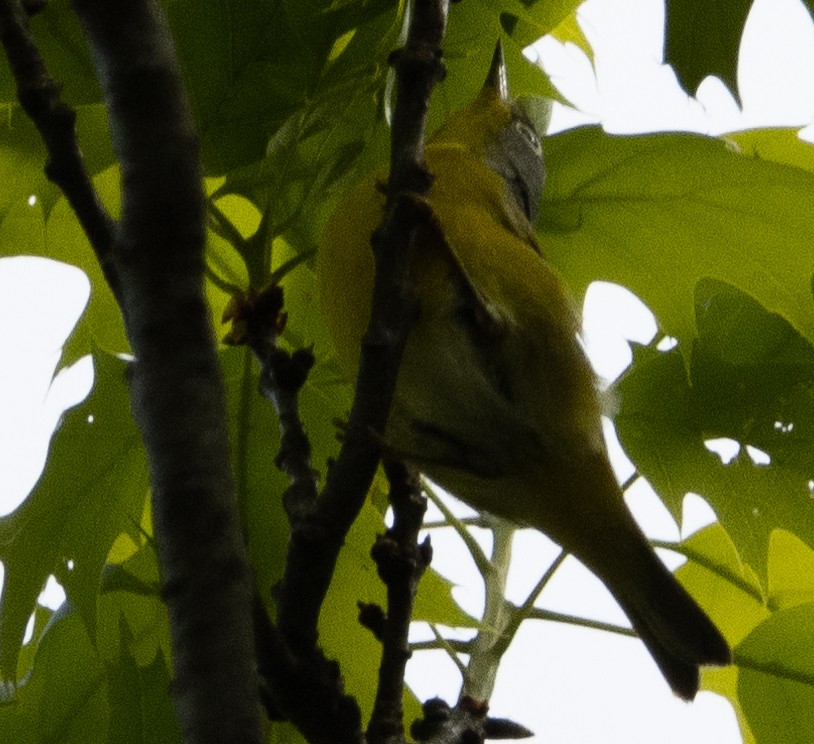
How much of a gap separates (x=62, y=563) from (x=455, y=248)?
780mm

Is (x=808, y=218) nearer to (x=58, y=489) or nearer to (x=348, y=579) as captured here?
(x=348, y=579)

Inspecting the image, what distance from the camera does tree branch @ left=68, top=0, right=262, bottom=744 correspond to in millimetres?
1013

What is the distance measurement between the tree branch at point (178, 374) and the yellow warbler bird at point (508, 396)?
A: 2.32ft

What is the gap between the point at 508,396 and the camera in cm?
197

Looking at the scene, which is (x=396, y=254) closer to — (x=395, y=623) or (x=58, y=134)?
(x=58, y=134)

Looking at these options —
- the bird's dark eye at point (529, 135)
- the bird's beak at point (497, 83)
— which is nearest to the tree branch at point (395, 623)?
the bird's dark eye at point (529, 135)

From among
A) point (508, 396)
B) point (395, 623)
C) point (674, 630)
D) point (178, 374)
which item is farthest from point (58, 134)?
point (674, 630)

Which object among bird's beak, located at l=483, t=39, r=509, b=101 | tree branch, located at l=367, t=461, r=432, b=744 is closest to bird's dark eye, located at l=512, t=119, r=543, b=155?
bird's beak, located at l=483, t=39, r=509, b=101

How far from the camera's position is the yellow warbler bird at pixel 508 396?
6.21ft

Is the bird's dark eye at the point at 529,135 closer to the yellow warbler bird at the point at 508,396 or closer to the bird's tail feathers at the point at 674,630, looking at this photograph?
the yellow warbler bird at the point at 508,396

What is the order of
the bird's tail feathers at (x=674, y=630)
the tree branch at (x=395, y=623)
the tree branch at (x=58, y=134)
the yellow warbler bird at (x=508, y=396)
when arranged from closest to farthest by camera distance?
the tree branch at (x=58, y=134) < the tree branch at (x=395, y=623) < the yellow warbler bird at (x=508, y=396) < the bird's tail feathers at (x=674, y=630)

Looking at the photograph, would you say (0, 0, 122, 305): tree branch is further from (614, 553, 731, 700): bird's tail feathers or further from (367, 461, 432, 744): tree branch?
(614, 553, 731, 700): bird's tail feathers

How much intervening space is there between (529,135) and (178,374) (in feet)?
5.45

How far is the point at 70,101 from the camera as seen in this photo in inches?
74.5
